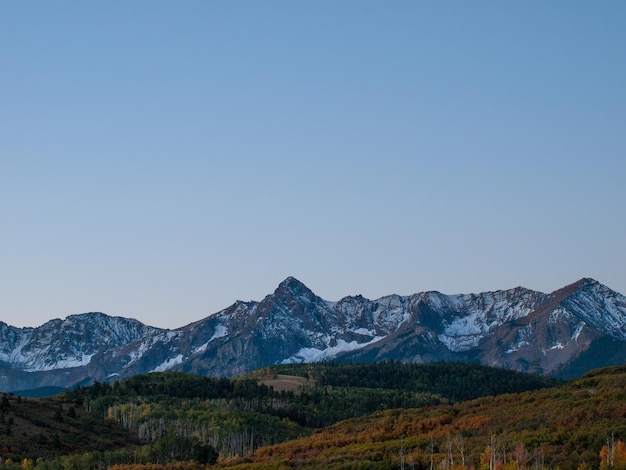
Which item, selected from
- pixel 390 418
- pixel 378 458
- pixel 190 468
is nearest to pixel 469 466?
pixel 378 458

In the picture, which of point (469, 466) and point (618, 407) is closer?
point (469, 466)

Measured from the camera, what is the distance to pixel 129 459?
159 metres

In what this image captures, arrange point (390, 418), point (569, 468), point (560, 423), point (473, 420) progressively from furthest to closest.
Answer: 1. point (390, 418)
2. point (473, 420)
3. point (560, 423)
4. point (569, 468)

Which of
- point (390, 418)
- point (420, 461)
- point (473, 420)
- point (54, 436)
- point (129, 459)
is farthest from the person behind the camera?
point (54, 436)

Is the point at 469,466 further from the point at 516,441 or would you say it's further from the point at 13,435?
the point at 13,435

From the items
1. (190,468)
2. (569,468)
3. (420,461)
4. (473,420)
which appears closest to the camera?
(569,468)

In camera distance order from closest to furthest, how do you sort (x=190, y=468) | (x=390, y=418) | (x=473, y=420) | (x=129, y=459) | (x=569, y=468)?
(x=569, y=468), (x=190, y=468), (x=473, y=420), (x=129, y=459), (x=390, y=418)

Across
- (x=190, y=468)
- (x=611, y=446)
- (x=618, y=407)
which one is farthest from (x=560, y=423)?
(x=190, y=468)

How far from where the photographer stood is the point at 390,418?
6693 inches

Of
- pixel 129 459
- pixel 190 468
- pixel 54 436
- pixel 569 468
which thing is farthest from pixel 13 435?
pixel 569 468

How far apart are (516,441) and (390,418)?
59155mm

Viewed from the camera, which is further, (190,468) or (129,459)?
(129,459)

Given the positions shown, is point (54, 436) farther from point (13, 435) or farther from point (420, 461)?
point (420, 461)

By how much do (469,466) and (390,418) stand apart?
6911cm
